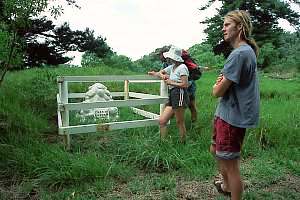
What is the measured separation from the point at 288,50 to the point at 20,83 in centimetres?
1614

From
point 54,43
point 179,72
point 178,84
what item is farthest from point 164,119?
point 54,43

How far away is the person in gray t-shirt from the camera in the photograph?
3.34 metres

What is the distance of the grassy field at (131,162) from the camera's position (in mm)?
4488

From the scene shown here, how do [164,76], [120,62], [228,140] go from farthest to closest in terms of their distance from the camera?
[120,62] → [164,76] → [228,140]

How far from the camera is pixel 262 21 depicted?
64.5ft

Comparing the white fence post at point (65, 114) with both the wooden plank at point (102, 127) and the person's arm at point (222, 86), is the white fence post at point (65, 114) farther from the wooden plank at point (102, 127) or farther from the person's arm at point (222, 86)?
the person's arm at point (222, 86)

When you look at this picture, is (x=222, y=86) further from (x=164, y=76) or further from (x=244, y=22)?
(x=164, y=76)

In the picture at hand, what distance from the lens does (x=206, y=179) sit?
491 centimetres

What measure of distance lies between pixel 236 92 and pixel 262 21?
56.7 feet

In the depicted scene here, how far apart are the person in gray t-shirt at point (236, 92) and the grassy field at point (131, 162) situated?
101cm

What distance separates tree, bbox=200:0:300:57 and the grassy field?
9756mm

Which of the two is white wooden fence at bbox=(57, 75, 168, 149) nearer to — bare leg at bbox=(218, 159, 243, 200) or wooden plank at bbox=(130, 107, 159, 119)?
wooden plank at bbox=(130, 107, 159, 119)

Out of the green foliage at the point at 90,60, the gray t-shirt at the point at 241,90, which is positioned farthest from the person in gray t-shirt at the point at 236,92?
the green foliage at the point at 90,60

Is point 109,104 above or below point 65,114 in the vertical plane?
above
